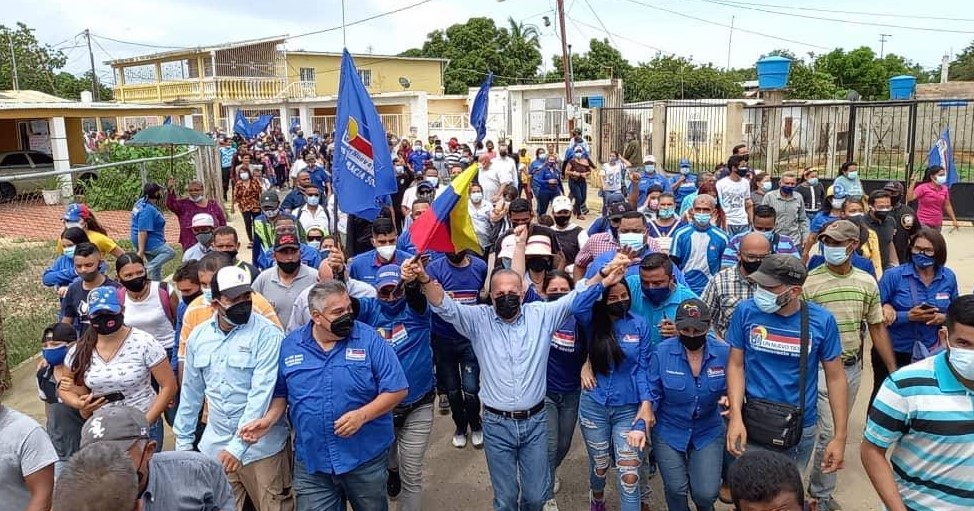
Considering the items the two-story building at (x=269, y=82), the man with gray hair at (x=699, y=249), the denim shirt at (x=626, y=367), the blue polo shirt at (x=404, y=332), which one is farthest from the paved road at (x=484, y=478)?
the two-story building at (x=269, y=82)

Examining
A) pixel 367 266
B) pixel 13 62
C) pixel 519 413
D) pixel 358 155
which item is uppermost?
pixel 13 62

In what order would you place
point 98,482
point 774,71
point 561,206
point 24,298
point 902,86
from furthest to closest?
point 902,86 → point 774,71 → point 24,298 → point 561,206 → point 98,482

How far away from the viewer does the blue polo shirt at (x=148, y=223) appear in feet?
26.5

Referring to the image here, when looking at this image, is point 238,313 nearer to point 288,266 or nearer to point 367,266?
point 288,266

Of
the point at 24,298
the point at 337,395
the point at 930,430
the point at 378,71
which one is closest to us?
the point at 930,430

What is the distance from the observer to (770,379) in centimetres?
375

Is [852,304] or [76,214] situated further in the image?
[76,214]

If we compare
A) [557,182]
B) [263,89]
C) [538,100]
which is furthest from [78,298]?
[263,89]

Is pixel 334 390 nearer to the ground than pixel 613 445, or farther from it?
farther from it

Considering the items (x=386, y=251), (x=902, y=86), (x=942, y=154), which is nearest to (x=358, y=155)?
(x=386, y=251)

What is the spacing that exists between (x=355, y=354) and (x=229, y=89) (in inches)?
1530

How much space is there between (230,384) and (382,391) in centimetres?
81

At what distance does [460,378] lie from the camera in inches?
220

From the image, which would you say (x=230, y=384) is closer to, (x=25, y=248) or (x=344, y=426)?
(x=344, y=426)
